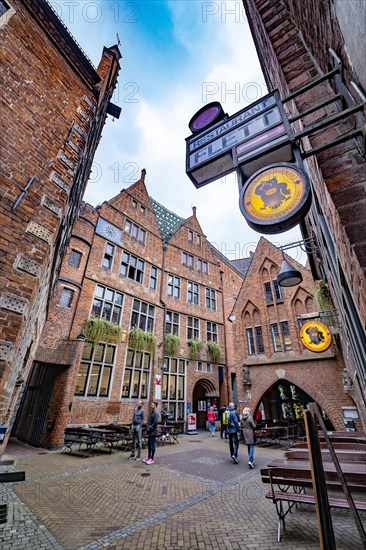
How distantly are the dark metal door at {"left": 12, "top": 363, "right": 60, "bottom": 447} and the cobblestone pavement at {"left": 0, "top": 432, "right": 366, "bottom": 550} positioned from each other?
3.73m

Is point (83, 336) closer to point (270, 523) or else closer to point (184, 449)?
point (184, 449)

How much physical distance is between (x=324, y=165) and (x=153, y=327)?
48.4 feet

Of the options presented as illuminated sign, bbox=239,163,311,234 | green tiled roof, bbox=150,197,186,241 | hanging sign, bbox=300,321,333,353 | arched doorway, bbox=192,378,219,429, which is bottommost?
arched doorway, bbox=192,378,219,429

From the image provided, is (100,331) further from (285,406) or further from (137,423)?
(285,406)

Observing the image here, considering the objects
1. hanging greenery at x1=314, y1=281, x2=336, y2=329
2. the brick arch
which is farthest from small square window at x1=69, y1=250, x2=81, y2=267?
the brick arch

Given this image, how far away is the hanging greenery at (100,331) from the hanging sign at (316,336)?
29.5ft

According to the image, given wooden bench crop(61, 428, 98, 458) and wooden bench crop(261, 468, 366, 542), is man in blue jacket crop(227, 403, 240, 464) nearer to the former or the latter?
wooden bench crop(261, 468, 366, 542)

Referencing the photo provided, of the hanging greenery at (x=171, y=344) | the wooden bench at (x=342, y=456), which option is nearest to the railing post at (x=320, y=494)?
the wooden bench at (x=342, y=456)

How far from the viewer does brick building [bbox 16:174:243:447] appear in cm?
1129

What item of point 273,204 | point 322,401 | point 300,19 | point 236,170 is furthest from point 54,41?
point 322,401

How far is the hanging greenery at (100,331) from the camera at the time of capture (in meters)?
12.3

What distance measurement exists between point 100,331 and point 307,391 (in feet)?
35.8

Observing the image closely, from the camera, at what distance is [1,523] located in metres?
3.61

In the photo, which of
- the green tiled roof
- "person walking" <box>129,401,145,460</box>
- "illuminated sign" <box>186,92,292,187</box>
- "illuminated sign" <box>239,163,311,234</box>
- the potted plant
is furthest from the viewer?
the green tiled roof
